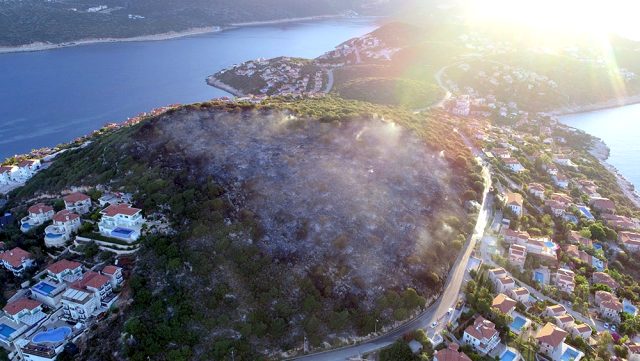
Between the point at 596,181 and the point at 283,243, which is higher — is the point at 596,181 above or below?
below

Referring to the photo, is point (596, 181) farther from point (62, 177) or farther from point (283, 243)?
point (62, 177)

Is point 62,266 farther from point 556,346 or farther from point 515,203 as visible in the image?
point 515,203

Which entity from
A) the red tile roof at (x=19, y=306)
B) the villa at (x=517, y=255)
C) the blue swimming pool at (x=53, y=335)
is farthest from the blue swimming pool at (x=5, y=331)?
the villa at (x=517, y=255)

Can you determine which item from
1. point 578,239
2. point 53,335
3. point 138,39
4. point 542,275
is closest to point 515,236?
point 542,275

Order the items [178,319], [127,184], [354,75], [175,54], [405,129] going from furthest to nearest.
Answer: [175,54] → [354,75] → [405,129] → [127,184] → [178,319]

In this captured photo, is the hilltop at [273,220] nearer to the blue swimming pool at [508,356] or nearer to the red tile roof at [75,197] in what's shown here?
the red tile roof at [75,197]

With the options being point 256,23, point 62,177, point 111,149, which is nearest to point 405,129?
point 111,149
